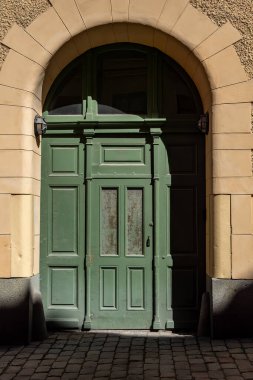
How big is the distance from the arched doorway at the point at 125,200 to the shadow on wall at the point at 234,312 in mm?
537

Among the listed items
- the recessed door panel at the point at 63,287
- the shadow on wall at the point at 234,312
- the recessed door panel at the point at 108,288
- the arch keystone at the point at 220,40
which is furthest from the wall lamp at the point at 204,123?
the recessed door panel at the point at 63,287

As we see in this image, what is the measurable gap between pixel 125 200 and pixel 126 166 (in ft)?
1.48

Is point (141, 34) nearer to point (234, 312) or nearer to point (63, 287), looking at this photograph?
point (63, 287)

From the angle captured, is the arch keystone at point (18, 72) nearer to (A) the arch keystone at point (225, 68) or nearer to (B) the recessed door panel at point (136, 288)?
(A) the arch keystone at point (225, 68)

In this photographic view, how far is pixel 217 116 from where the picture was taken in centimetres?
555

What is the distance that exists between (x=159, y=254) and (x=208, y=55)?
8.40 ft

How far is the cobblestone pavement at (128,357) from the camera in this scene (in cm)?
447

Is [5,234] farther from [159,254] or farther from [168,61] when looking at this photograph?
[168,61]

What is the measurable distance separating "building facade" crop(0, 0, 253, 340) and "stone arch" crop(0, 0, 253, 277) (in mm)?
12

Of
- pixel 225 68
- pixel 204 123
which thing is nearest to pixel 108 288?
pixel 204 123

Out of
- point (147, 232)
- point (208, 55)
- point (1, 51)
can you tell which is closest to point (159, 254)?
point (147, 232)

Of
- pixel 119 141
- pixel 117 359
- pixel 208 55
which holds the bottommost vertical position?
pixel 117 359

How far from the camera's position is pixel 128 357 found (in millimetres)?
4926

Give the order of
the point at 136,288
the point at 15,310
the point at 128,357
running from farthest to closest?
the point at 136,288
the point at 15,310
the point at 128,357
